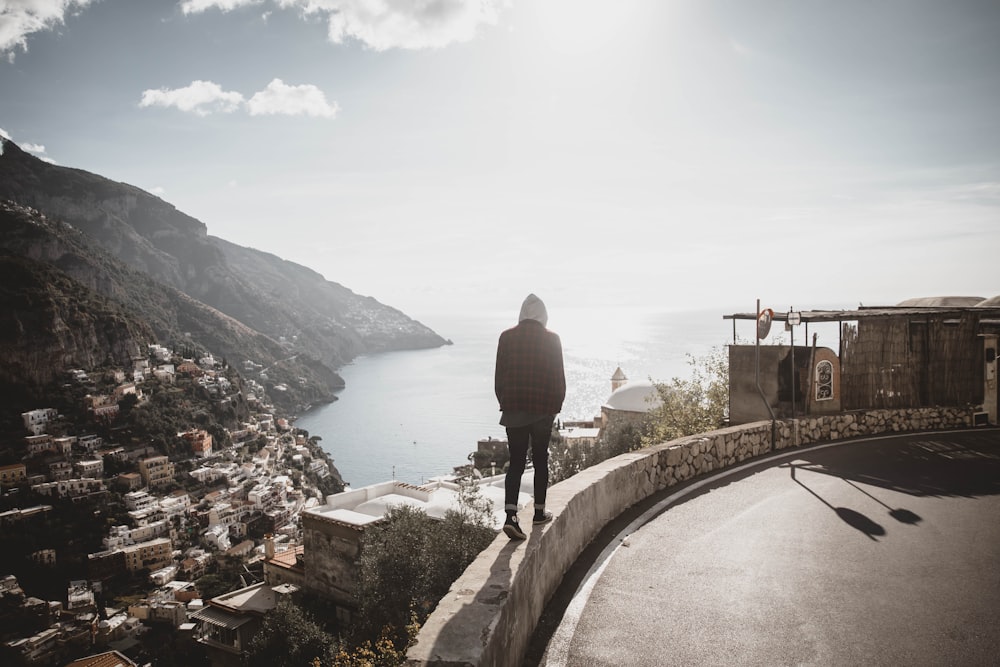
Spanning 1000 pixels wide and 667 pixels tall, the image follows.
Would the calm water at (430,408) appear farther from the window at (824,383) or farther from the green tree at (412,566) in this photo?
the green tree at (412,566)

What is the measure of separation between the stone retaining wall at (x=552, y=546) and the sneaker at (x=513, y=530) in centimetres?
5

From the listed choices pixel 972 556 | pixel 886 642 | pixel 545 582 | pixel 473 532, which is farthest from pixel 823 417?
pixel 545 582

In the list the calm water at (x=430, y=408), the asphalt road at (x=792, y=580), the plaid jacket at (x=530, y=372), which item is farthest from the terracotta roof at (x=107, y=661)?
the calm water at (x=430, y=408)

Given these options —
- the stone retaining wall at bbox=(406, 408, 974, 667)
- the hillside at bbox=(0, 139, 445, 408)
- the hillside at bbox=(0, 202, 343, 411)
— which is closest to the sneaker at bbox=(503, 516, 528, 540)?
the stone retaining wall at bbox=(406, 408, 974, 667)

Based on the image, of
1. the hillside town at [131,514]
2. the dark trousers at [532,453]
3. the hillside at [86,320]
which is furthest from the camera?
the hillside at [86,320]

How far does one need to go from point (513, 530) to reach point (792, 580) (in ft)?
7.08

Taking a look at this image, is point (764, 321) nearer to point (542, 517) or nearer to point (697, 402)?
point (697, 402)

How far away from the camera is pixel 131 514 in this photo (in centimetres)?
5709

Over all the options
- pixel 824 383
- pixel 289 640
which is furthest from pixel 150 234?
pixel 824 383

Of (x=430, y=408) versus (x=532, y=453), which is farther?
(x=430, y=408)

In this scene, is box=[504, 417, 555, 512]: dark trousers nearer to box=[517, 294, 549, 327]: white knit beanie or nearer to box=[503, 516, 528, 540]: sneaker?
box=[503, 516, 528, 540]: sneaker

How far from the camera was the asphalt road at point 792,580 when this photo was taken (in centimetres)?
301

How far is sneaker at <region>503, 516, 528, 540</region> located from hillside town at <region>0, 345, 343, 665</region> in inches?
804

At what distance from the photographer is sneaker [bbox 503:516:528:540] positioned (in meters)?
3.61
